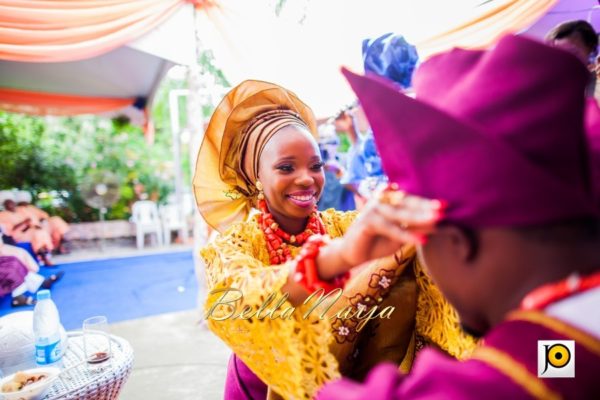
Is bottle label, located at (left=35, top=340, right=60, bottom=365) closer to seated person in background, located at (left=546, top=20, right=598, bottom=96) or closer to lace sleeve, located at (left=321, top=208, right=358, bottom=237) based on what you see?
lace sleeve, located at (left=321, top=208, right=358, bottom=237)

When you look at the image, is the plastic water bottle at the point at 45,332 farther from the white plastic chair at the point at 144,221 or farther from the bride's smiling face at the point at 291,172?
the white plastic chair at the point at 144,221

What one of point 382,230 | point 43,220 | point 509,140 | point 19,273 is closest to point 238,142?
point 382,230

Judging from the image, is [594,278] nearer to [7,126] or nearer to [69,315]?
[69,315]

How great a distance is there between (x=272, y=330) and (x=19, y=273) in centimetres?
563

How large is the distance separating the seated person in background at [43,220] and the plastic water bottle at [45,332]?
586cm

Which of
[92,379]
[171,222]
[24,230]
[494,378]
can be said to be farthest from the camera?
[171,222]

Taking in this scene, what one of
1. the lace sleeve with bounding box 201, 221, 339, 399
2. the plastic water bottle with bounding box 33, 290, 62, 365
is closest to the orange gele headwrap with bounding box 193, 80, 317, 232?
the lace sleeve with bounding box 201, 221, 339, 399

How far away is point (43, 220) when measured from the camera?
296 inches

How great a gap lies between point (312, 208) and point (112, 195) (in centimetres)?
991

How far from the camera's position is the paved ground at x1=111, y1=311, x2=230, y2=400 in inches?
114

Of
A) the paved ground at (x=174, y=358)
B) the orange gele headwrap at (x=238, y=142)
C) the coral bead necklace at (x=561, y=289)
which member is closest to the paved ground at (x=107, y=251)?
the paved ground at (x=174, y=358)

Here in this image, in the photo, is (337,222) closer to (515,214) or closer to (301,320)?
(301,320)

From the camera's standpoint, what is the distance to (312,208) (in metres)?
1.31

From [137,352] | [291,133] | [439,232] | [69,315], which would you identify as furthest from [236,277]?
[69,315]
